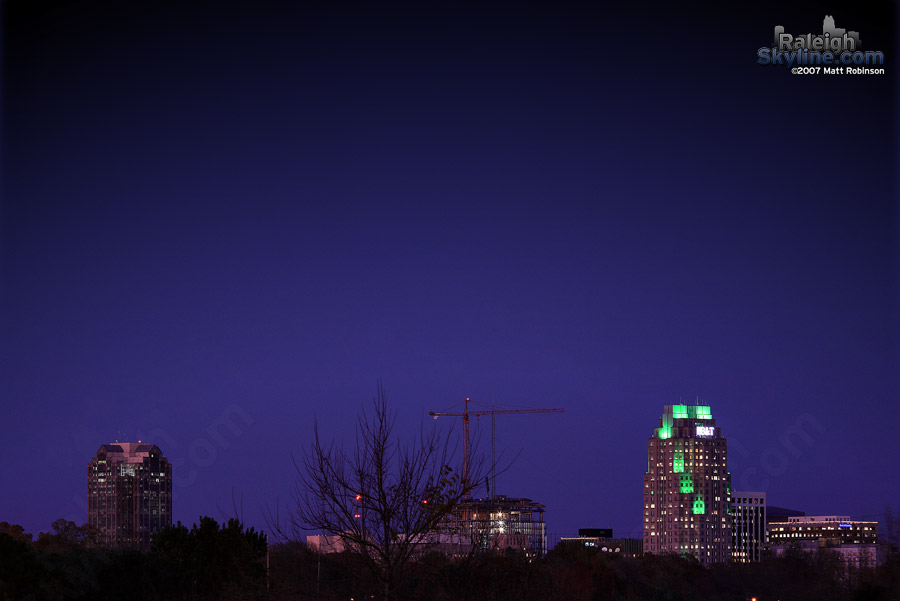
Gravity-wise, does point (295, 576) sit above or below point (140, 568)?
above

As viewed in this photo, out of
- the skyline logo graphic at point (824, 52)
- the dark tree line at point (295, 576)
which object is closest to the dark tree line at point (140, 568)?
the dark tree line at point (295, 576)

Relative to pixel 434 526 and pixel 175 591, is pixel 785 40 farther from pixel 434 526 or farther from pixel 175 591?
pixel 175 591

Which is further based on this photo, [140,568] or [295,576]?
[140,568]

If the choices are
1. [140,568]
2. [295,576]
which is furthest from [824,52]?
[140,568]

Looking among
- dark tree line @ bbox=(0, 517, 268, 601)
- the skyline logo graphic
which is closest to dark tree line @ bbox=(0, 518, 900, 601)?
dark tree line @ bbox=(0, 517, 268, 601)

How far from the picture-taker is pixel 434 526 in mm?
14883

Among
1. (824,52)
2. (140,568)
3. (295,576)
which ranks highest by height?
(824,52)

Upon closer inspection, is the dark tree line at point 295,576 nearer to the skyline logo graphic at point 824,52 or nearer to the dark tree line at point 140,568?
the dark tree line at point 140,568

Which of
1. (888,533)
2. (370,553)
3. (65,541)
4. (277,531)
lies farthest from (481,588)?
(65,541)

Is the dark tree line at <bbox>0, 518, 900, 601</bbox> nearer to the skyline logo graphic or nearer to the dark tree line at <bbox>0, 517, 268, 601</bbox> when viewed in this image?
the dark tree line at <bbox>0, 517, 268, 601</bbox>

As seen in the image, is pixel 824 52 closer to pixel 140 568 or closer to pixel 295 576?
pixel 295 576

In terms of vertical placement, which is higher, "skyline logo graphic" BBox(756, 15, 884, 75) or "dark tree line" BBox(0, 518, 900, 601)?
"skyline logo graphic" BBox(756, 15, 884, 75)

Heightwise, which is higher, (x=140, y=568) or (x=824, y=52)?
(x=824, y=52)

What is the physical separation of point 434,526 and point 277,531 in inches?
105
